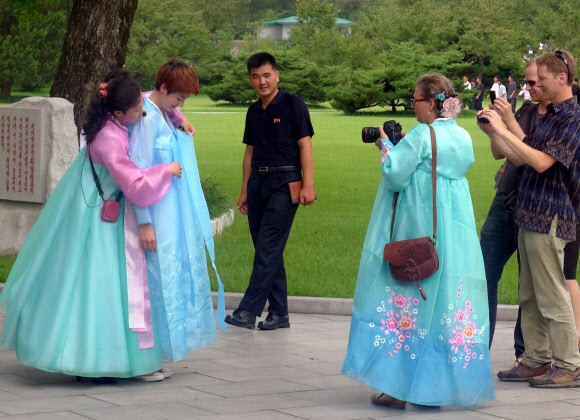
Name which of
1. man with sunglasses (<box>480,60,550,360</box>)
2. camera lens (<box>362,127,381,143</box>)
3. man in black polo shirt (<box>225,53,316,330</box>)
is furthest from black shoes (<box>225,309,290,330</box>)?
camera lens (<box>362,127,381,143</box>)

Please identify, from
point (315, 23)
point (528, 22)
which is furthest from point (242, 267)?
point (528, 22)

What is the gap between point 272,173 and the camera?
7965mm

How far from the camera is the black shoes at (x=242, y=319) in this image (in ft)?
26.1

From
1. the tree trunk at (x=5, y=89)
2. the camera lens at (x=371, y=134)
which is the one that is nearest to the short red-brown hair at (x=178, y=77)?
the camera lens at (x=371, y=134)

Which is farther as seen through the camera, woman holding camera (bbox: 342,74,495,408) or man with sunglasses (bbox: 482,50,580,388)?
man with sunglasses (bbox: 482,50,580,388)

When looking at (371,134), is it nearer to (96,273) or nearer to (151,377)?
(96,273)

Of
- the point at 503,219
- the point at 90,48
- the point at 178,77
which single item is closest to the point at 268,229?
the point at 178,77

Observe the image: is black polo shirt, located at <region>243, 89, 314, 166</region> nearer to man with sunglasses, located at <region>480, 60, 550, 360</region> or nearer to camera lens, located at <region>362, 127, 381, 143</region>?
man with sunglasses, located at <region>480, 60, 550, 360</region>

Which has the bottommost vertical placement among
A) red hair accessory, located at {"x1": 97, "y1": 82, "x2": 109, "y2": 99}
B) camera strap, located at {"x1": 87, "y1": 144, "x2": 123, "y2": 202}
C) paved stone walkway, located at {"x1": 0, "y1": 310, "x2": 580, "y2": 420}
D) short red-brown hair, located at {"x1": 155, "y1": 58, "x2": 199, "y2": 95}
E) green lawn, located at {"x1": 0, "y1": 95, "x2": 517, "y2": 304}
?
paved stone walkway, located at {"x1": 0, "y1": 310, "x2": 580, "y2": 420}

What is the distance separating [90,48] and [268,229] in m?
5.35

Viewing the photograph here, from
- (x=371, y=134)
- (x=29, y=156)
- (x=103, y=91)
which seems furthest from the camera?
(x=29, y=156)

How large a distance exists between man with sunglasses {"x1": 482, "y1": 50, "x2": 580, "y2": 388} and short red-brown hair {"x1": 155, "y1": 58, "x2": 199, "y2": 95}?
177cm

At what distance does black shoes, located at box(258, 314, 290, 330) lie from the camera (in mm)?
8031

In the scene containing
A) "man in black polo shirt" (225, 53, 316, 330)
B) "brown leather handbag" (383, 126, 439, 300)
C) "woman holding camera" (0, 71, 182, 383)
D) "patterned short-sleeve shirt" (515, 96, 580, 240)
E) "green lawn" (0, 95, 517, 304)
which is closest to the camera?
"brown leather handbag" (383, 126, 439, 300)
